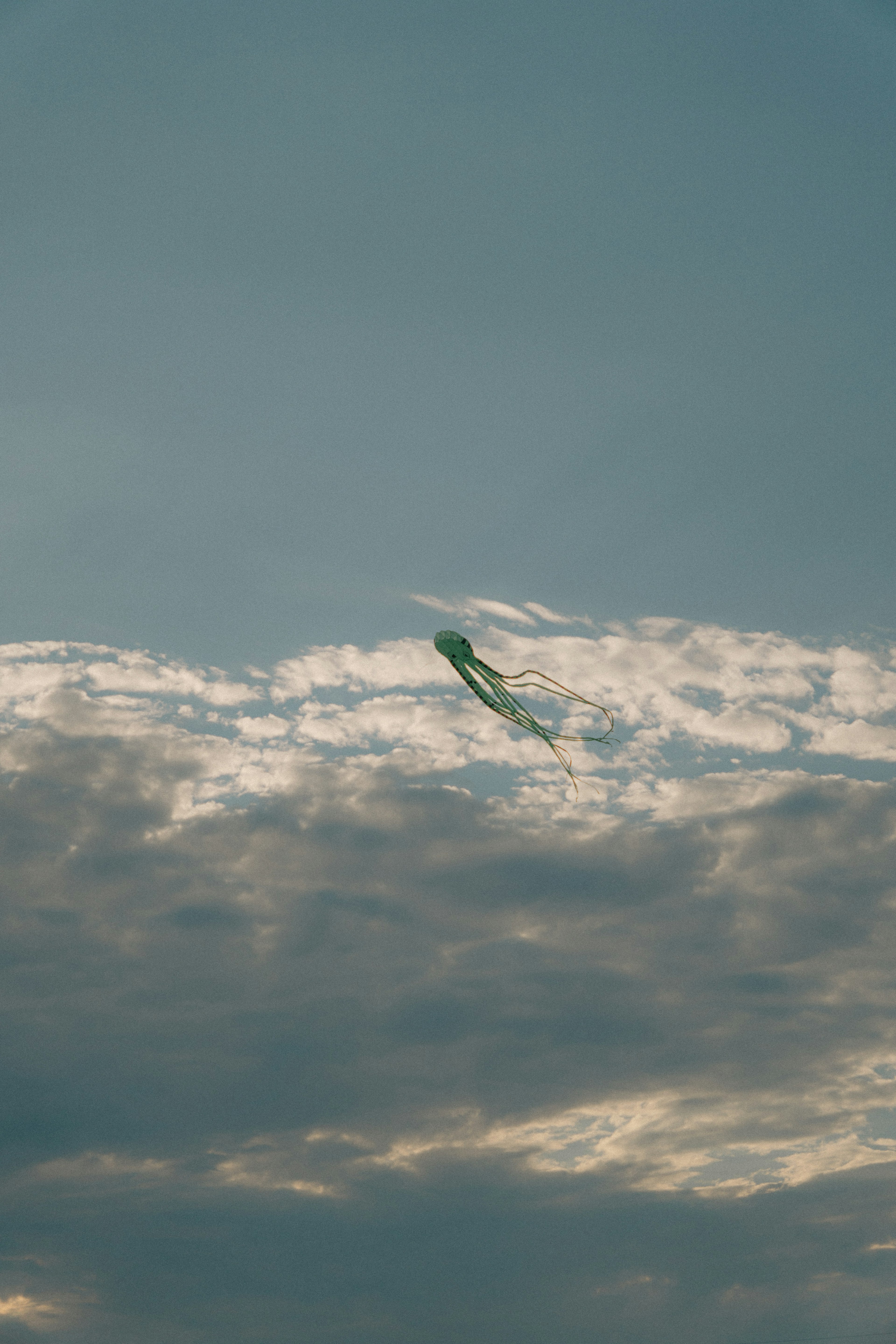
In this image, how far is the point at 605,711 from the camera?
30.2 m

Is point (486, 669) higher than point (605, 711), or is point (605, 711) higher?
point (486, 669)

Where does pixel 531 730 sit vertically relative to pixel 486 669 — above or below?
below

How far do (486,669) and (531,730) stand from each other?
3.26m

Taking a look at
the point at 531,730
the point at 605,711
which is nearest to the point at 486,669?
the point at 531,730

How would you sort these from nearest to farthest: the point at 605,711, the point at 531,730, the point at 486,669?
the point at 605,711, the point at 531,730, the point at 486,669

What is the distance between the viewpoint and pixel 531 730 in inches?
1280

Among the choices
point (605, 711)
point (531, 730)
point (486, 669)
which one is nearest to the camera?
point (605, 711)

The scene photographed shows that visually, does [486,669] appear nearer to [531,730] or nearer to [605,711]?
[531,730]

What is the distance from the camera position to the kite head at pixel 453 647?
117ft

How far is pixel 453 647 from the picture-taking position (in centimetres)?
3581

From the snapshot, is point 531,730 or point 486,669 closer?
point 531,730

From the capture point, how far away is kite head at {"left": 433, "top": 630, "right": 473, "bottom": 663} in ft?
117

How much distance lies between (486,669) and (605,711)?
5.74 m

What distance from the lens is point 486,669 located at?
3491 centimetres
